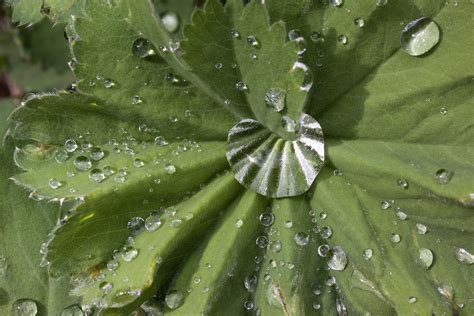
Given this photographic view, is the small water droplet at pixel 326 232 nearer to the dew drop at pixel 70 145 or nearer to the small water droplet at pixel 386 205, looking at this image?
the small water droplet at pixel 386 205

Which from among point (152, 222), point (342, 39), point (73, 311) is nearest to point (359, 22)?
point (342, 39)

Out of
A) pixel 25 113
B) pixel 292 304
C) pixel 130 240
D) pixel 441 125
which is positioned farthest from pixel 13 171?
pixel 441 125

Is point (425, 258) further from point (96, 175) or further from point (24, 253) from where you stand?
point (24, 253)

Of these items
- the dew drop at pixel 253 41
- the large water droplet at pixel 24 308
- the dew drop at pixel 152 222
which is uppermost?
the dew drop at pixel 253 41

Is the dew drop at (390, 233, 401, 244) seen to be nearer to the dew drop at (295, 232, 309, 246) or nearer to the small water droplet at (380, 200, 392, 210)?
the small water droplet at (380, 200, 392, 210)

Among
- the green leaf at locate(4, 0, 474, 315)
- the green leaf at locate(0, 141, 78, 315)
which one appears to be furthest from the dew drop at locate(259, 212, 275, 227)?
the green leaf at locate(0, 141, 78, 315)

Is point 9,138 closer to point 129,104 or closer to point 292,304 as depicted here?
point 129,104

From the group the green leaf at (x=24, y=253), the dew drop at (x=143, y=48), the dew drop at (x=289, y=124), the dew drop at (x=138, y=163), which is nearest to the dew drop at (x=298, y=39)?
the dew drop at (x=289, y=124)
